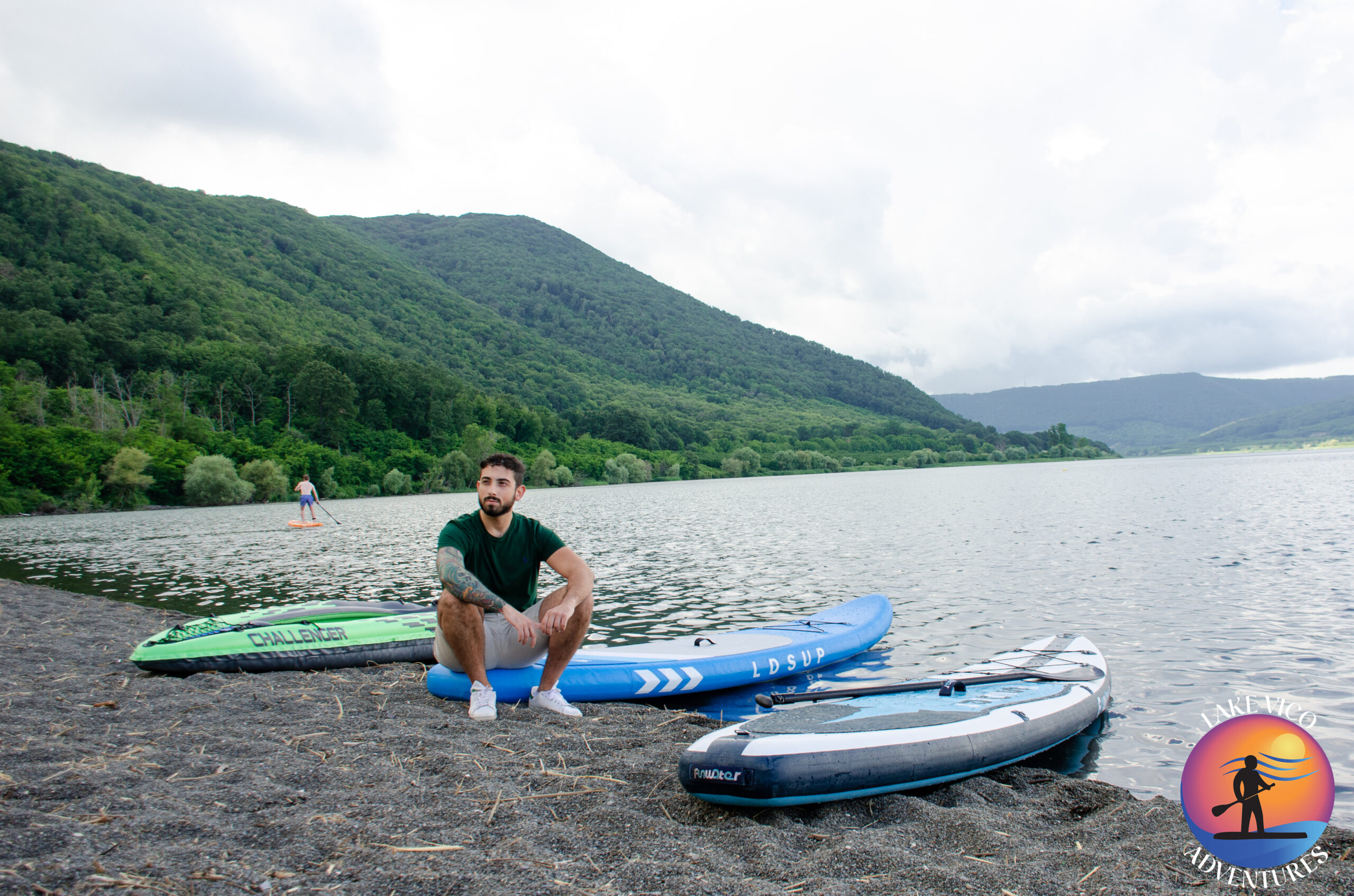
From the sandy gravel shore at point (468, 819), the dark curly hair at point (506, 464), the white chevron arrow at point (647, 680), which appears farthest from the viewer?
the white chevron arrow at point (647, 680)

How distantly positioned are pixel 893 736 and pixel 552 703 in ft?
9.55

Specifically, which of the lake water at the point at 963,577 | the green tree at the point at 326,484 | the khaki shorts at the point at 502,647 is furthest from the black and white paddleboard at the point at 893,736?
the green tree at the point at 326,484

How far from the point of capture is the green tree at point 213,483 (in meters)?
53.5

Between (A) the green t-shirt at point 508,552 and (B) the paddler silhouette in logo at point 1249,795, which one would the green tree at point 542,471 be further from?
(B) the paddler silhouette in logo at point 1249,795

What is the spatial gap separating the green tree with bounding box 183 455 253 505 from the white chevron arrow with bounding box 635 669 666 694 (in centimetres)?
5760

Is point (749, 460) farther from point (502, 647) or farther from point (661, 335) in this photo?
point (502, 647)

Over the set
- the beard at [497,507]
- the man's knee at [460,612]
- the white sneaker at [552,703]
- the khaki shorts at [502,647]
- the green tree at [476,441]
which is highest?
the green tree at [476,441]

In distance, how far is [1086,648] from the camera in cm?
802

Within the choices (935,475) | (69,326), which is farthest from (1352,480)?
(69,326)

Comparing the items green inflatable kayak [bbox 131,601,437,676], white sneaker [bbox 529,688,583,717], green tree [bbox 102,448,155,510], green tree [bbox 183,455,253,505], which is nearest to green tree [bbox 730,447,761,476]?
green tree [bbox 183,455,253,505]

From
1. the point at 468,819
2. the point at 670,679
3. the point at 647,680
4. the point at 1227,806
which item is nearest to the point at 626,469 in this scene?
the point at 670,679

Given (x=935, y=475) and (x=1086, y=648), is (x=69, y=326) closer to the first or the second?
(x=1086, y=648)

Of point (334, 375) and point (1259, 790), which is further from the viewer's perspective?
point (334, 375)

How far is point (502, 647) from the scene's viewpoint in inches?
251
